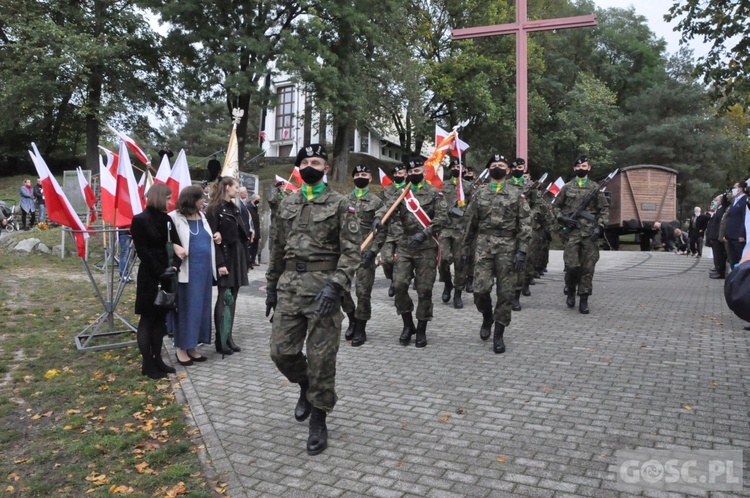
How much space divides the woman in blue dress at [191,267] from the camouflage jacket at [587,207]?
6.08 m

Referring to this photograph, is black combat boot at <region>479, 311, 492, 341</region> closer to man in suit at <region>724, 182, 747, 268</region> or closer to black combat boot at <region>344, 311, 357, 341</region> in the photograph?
black combat boot at <region>344, 311, 357, 341</region>

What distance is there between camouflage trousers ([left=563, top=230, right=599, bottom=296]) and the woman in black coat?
6.50m

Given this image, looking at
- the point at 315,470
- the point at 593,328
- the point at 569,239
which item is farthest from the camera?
the point at 569,239

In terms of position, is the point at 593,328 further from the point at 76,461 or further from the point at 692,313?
the point at 76,461

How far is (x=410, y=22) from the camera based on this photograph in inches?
1443

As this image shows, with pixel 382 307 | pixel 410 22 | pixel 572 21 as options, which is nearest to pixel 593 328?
pixel 382 307

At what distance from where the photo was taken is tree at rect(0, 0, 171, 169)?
90.3 ft

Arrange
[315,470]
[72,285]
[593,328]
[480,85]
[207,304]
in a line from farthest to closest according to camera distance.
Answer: [480,85]
[72,285]
[593,328]
[207,304]
[315,470]

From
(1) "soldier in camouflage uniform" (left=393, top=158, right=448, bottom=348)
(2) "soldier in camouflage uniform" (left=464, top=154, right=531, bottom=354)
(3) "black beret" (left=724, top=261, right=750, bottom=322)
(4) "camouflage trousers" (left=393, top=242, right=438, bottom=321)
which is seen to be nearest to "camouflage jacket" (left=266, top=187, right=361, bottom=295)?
(3) "black beret" (left=724, top=261, right=750, bottom=322)

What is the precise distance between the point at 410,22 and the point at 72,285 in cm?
2898

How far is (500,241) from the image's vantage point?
301 inches

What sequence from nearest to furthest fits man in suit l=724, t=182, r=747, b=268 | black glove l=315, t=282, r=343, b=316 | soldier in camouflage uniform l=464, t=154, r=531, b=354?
black glove l=315, t=282, r=343, b=316 < soldier in camouflage uniform l=464, t=154, r=531, b=354 < man in suit l=724, t=182, r=747, b=268

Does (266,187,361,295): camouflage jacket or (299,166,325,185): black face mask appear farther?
(299,166,325,185): black face mask

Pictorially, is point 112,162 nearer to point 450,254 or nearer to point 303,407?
point 303,407
